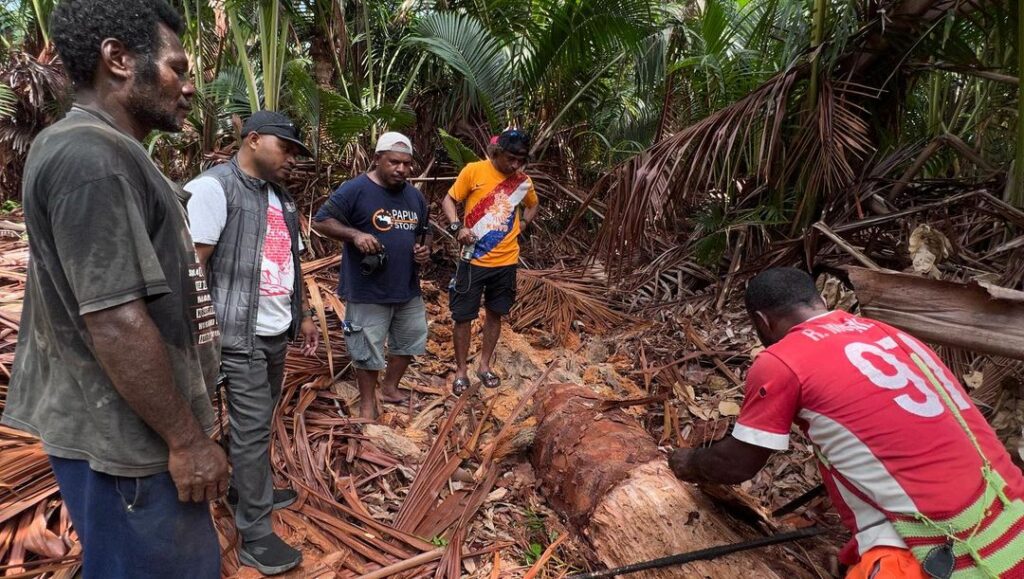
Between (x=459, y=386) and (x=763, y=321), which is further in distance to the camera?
(x=459, y=386)

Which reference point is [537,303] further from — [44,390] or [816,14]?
[44,390]

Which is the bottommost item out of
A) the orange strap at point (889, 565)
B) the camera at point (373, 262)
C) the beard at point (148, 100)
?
the camera at point (373, 262)

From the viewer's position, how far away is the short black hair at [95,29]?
3.99 feet

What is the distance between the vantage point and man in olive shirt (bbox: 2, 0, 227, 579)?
1.16m

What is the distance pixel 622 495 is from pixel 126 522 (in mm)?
1686

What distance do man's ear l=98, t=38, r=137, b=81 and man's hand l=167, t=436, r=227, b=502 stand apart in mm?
869

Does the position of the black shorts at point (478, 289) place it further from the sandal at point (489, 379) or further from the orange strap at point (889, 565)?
the orange strap at point (889, 565)

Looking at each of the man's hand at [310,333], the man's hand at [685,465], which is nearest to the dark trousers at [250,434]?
the man's hand at [310,333]

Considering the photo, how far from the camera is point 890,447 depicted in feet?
5.09

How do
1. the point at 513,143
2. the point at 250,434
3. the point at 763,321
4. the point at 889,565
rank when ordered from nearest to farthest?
1. the point at 889,565
2. the point at 763,321
3. the point at 250,434
4. the point at 513,143

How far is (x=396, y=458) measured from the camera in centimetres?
312

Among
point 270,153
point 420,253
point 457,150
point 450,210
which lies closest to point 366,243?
point 420,253

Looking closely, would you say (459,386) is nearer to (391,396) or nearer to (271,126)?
(391,396)

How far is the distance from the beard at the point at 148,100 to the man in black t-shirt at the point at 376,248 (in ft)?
5.45
